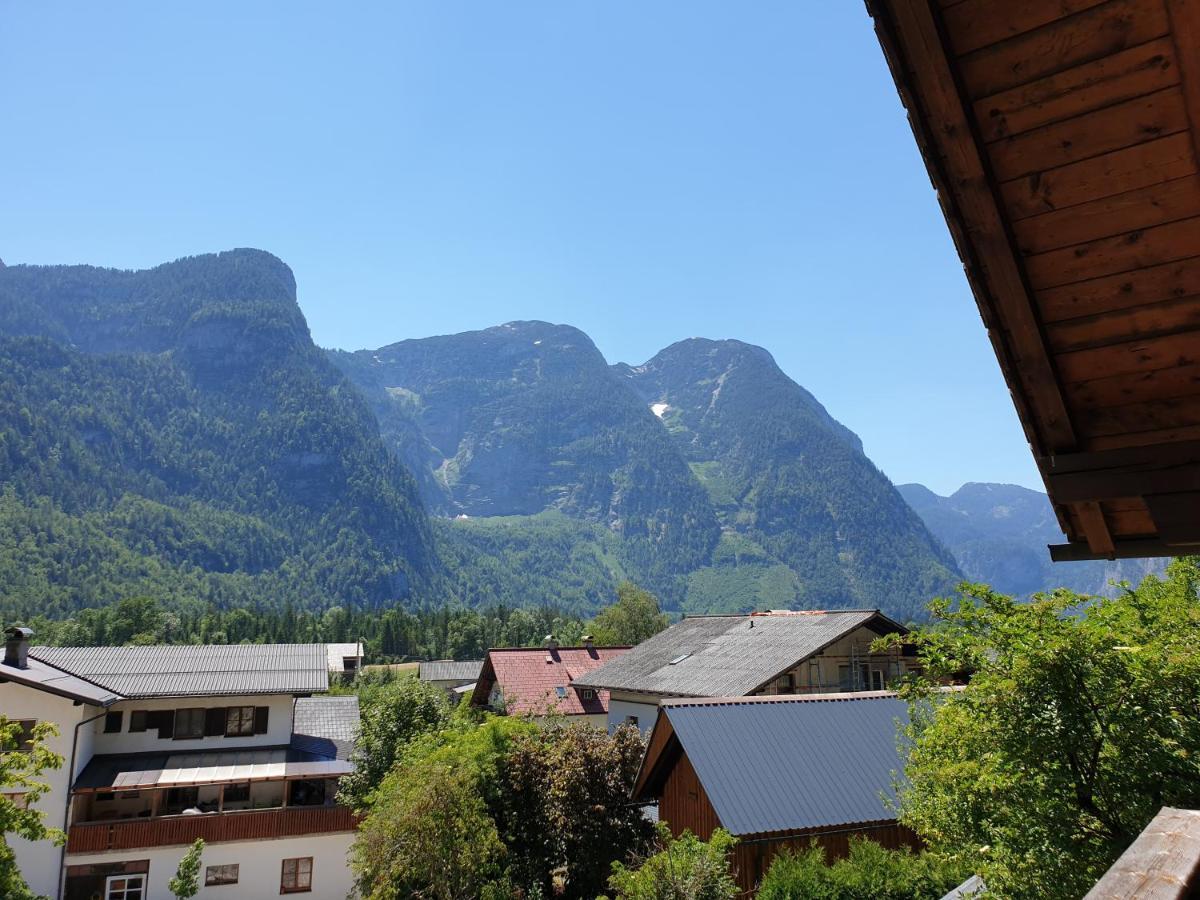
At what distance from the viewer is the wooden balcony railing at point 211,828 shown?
27750mm

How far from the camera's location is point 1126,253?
3.27 meters

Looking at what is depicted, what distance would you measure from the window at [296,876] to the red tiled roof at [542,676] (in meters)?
13.0

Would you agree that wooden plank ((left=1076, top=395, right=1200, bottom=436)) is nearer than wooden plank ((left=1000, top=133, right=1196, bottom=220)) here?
No

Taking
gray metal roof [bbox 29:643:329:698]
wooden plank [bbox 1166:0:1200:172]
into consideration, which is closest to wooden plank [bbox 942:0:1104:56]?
wooden plank [bbox 1166:0:1200:172]

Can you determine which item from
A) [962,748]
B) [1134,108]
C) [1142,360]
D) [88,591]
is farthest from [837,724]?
[88,591]

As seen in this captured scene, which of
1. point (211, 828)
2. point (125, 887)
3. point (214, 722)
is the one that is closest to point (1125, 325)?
point (211, 828)

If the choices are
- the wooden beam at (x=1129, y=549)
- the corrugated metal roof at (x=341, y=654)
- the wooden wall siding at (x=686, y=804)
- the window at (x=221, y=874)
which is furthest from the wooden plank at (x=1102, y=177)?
the corrugated metal roof at (x=341, y=654)

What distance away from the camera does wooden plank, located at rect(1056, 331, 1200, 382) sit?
138 inches

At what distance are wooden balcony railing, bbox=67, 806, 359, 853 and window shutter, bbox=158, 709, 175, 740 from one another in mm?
4246

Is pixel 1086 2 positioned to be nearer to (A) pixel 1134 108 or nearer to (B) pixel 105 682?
(A) pixel 1134 108

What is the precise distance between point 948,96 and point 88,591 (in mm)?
216514

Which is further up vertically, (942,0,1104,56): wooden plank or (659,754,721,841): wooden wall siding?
(942,0,1104,56): wooden plank

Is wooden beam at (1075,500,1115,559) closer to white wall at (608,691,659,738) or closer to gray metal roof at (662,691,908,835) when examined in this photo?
gray metal roof at (662,691,908,835)

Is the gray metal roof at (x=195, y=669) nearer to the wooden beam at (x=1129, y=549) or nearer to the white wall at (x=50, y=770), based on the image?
the white wall at (x=50, y=770)
